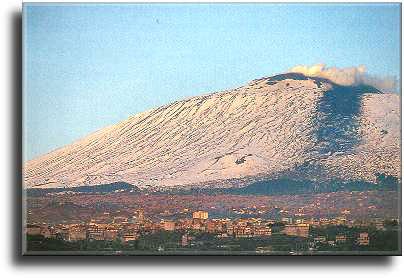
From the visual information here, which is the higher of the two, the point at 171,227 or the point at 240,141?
the point at 240,141

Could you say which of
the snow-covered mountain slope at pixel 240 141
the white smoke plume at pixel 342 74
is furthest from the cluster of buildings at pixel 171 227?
the white smoke plume at pixel 342 74

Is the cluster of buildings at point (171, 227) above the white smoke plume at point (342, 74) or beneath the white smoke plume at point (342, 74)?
beneath

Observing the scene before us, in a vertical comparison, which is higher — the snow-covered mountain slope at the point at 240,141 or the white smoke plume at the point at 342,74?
the white smoke plume at the point at 342,74

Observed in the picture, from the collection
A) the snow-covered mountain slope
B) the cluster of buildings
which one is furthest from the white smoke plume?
the cluster of buildings

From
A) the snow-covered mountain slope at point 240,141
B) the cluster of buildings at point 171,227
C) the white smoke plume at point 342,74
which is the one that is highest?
the white smoke plume at point 342,74

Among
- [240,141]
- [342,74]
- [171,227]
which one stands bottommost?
[171,227]

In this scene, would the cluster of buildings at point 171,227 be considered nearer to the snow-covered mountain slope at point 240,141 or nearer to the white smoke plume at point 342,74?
the snow-covered mountain slope at point 240,141

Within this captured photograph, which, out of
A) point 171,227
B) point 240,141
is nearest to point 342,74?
point 240,141

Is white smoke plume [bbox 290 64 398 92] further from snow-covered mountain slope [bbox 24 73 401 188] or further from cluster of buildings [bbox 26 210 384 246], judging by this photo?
cluster of buildings [bbox 26 210 384 246]

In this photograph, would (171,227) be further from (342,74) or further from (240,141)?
(342,74)

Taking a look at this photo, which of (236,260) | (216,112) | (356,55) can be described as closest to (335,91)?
(356,55)
